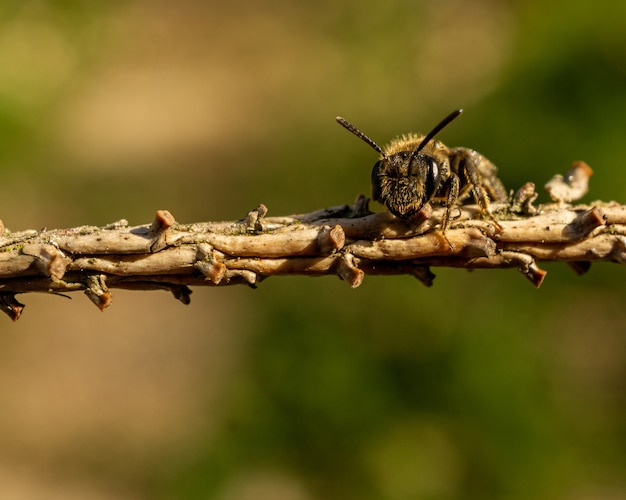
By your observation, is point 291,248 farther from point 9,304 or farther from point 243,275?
point 9,304

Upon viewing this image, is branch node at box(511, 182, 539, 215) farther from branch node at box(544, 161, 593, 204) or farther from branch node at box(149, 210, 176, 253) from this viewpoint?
branch node at box(149, 210, 176, 253)

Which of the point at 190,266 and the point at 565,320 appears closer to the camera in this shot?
the point at 190,266

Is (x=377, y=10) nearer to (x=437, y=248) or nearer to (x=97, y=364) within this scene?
(x=97, y=364)

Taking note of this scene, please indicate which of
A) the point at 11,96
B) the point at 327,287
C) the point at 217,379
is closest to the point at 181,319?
the point at 217,379

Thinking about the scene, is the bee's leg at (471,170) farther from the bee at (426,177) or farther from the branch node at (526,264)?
the branch node at (526,264)

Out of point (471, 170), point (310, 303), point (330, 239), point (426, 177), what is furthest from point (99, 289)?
point (310, 303)

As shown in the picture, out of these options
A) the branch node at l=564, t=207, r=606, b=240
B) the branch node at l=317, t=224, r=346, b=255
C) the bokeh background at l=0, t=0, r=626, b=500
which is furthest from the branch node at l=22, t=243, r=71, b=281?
the bokeh background at l=0, t=0, r=626, b=500
